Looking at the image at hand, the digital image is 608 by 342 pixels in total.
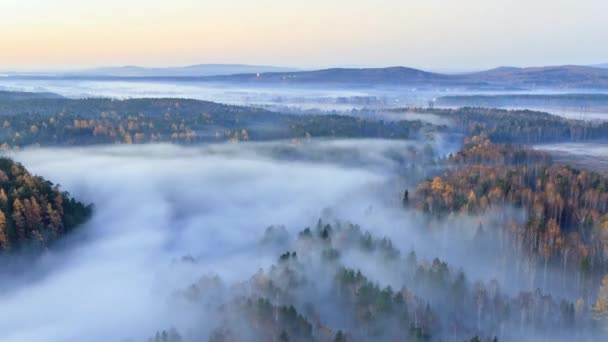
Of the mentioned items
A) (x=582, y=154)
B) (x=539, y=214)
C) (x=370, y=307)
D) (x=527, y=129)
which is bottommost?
(x=370, y=307)

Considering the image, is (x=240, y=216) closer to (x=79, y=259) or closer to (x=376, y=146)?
(x=79, y=259)

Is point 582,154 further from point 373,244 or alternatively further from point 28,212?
point 28,212

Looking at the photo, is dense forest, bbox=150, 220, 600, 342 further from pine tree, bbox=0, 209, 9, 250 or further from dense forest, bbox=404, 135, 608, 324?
pine tree, bbox=0, 209, 9, 250

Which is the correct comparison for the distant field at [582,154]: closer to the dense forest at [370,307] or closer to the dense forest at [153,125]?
the dense forest at [153,125]

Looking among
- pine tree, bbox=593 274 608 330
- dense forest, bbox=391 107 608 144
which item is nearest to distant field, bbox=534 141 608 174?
dense forest, bbox=391 107 608 144

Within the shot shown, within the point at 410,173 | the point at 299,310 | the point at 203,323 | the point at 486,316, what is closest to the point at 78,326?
the point at 203,323

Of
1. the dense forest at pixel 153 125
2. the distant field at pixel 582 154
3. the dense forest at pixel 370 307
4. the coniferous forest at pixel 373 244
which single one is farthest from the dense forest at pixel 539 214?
the dense forest at pixel 153 125

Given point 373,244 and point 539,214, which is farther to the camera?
point 539,214

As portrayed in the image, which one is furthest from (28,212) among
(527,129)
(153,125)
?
(527,129)
